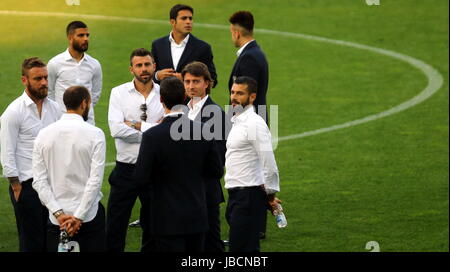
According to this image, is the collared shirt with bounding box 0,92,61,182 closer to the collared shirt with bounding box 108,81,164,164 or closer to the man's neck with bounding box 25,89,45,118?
the man's neck with bounding box 25,89,45,118

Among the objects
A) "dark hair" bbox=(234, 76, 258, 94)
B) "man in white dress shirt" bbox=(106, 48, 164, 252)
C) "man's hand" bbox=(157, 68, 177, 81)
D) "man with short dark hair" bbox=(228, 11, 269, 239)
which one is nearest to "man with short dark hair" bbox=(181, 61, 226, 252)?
"dark hair" bbox=(234, 76, 258, 94)

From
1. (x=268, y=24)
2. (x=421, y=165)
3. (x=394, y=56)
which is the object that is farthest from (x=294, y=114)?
(x=268, y=24)

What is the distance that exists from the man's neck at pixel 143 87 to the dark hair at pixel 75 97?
176 cm

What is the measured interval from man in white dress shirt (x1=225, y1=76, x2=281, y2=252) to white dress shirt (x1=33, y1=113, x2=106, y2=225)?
4.51 feet

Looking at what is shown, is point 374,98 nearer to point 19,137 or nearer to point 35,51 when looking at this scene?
point 35,51

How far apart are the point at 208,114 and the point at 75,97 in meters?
1.55

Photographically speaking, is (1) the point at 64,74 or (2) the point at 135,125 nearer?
(2) the point at 135,125

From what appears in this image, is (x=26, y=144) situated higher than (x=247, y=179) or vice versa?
(x=26, y=144)

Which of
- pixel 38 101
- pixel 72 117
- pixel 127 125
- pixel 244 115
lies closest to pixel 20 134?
pixel 38 101

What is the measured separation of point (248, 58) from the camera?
10.4 meters

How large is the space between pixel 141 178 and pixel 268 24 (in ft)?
51.6

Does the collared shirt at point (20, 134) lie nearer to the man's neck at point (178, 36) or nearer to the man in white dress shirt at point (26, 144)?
the man in white dress shirt at point (26, 144)

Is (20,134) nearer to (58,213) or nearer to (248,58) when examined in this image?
(58,213)

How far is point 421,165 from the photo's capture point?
14.1 metres
